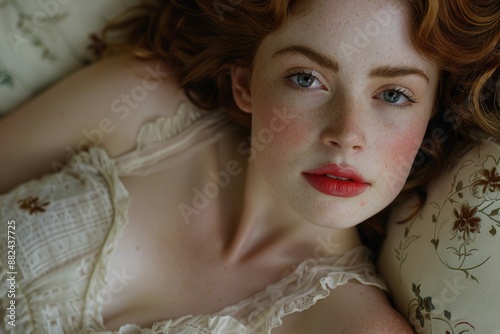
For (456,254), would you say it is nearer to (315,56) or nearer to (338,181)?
(338,181)

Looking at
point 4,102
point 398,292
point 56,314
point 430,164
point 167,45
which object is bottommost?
point 56,314

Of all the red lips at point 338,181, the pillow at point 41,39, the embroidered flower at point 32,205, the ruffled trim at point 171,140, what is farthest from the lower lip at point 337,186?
the pillow at point 41,39

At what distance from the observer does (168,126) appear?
1.58 metres

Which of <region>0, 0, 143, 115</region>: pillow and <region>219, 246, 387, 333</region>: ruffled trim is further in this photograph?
<region>0, 0, 143, 115</region>: pillow

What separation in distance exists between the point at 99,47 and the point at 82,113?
243 millimetres

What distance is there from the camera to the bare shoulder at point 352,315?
1255 millimetres

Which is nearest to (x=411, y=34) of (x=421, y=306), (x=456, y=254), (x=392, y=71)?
(x=392, y=71)

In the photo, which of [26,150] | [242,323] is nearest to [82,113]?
[26,150]

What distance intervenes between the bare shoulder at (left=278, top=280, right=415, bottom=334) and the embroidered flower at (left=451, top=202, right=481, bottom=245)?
0.21m

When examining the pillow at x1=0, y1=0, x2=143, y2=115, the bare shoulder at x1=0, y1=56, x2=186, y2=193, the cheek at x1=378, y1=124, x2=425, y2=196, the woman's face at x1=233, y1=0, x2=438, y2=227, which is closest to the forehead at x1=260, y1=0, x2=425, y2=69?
the woman's face at x1=233, y1=0, x2=438, y2=227

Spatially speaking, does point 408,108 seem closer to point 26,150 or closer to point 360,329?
point 360,329

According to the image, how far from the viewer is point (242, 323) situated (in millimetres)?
1347

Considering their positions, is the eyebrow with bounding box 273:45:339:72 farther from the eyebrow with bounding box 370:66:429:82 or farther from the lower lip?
the lower lip

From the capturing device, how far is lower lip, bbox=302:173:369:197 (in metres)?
1.24
